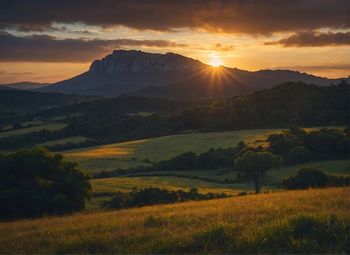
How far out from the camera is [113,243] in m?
11.2

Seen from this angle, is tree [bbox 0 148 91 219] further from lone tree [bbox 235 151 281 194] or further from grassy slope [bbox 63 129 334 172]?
grassy slope [bbox 63 129 334 172]

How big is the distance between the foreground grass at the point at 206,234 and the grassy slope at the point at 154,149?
88063 millimetres

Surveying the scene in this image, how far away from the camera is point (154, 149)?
422 ft

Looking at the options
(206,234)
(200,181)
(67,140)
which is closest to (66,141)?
(67,140)

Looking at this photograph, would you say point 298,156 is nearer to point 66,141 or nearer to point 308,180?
point 308,180

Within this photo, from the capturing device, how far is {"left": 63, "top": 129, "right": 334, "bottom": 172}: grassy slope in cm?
10950

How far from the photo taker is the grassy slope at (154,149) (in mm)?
109500

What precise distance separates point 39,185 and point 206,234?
31.7 metres

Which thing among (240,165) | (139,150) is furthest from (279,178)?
(139,150)

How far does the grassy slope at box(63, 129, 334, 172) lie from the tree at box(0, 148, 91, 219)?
56.3m

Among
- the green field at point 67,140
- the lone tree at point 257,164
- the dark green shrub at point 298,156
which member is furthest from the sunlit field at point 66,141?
the lone tree at point 257,164

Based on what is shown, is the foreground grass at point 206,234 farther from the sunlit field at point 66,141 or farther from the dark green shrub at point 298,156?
the sunlit field at point 66,141

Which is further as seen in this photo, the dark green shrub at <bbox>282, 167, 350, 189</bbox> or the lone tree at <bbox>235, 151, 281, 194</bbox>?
the lone tree at <bbox>235, 151, 281, 194</bbox>

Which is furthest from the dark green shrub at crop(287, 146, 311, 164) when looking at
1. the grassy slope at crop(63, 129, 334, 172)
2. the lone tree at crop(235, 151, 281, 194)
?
the lone tree at crop(235, 151, 281, 194)
